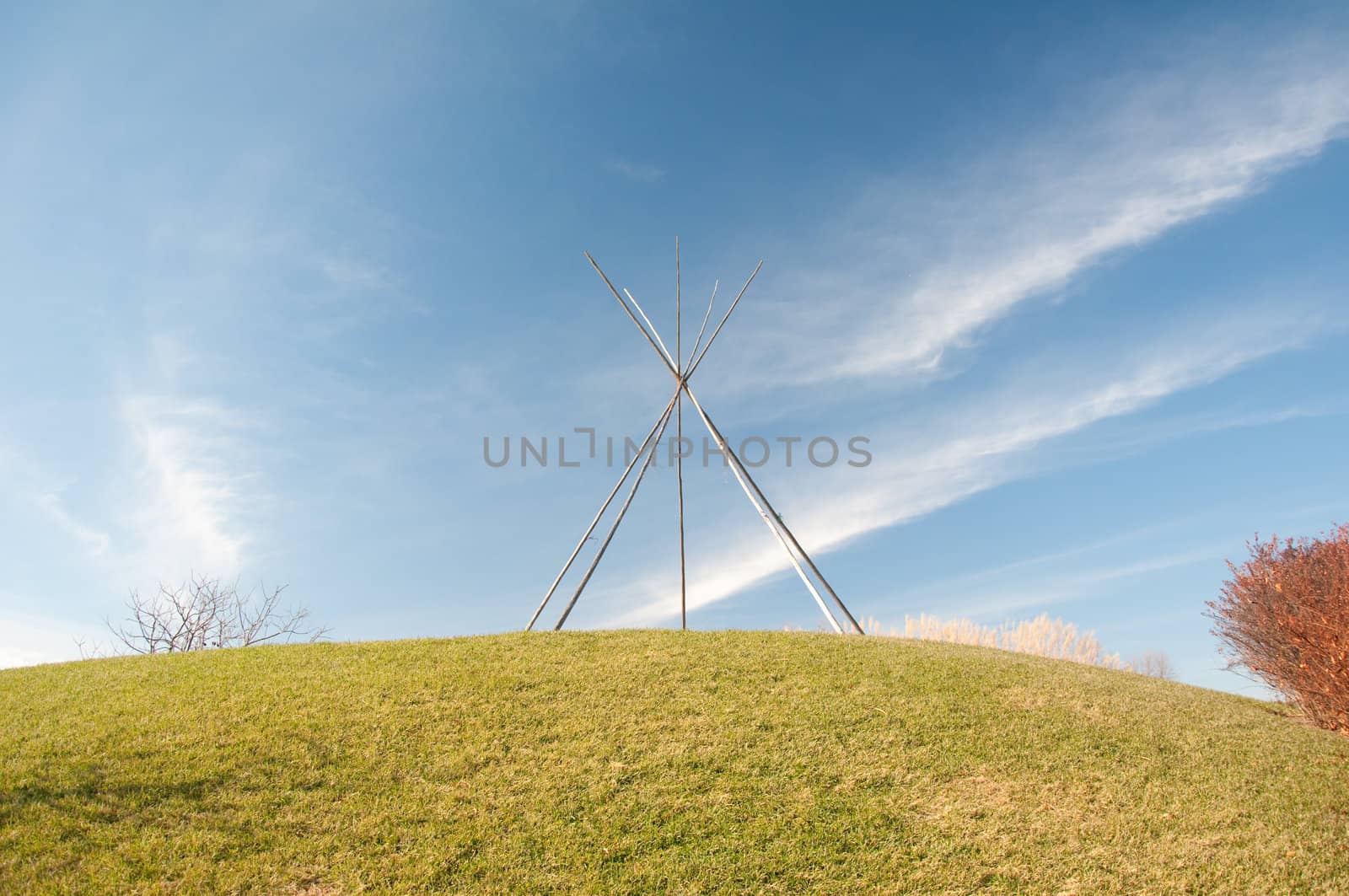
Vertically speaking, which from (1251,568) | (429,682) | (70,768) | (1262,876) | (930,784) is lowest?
(1262,876)

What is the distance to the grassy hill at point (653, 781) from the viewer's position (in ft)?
15.1

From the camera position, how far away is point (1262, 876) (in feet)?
15.7

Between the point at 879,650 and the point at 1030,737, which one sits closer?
the point at 1030,737

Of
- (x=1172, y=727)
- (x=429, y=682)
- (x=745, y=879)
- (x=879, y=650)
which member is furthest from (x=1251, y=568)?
(x=429, y=682)

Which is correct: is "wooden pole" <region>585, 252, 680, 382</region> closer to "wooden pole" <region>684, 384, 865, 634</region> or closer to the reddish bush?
"wooden pole" <region>684, 384, 865, 634</region>

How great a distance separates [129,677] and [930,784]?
7.44 metres

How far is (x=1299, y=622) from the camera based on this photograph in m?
7.86

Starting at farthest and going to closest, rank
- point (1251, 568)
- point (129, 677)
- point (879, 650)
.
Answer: point (1251, 568) < point (879, 650) < point (129, 677)

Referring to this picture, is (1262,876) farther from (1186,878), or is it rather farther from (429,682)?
(429,682)

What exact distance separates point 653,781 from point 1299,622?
683cm

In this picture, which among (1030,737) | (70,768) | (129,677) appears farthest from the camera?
(129,677)

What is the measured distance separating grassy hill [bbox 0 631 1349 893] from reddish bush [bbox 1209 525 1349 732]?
468 mm

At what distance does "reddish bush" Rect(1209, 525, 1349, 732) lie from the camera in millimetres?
7367

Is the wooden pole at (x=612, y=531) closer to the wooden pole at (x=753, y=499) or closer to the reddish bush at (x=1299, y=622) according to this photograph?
the wooden pole at (x=753, y=499)
